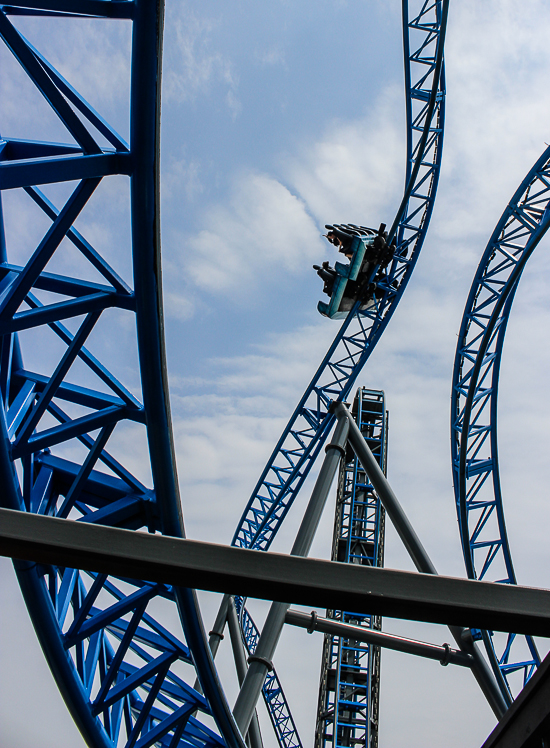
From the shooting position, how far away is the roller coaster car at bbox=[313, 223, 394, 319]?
13703mm

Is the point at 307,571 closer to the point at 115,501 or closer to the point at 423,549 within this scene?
the point at 115,501

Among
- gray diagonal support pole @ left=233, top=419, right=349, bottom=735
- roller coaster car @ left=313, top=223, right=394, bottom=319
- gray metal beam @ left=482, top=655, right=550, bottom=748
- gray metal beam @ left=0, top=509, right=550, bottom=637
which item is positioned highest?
roller coaster car @ left=313, top=223, right=394, bottom=319

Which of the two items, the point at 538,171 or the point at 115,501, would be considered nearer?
the point at 115,501

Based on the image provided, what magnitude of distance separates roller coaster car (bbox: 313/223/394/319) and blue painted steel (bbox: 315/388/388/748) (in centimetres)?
786

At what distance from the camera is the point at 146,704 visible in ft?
22.9

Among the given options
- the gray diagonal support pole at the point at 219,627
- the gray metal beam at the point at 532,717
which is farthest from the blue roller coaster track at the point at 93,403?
the gray diagonal support pole at the point at 219,627

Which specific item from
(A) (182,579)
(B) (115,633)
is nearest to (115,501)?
(B) (115,633)

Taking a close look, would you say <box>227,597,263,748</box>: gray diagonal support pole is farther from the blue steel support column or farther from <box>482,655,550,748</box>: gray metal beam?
<box>482,655,550,748</box>: gray metal beam

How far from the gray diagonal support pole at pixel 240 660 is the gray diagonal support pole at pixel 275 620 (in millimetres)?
2972

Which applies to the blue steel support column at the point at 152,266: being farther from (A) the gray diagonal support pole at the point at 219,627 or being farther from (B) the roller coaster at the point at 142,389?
(A) the gray diagonal support pole at the point at 219,627

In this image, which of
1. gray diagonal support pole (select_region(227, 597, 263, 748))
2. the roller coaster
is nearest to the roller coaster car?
the roller coaster

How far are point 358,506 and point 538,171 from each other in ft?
38.8

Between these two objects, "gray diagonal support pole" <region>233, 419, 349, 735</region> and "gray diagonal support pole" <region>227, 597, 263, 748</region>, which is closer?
"gray diagonal support pole" <region>233, 419, 349, 735</region>

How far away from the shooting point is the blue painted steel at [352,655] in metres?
17.5
